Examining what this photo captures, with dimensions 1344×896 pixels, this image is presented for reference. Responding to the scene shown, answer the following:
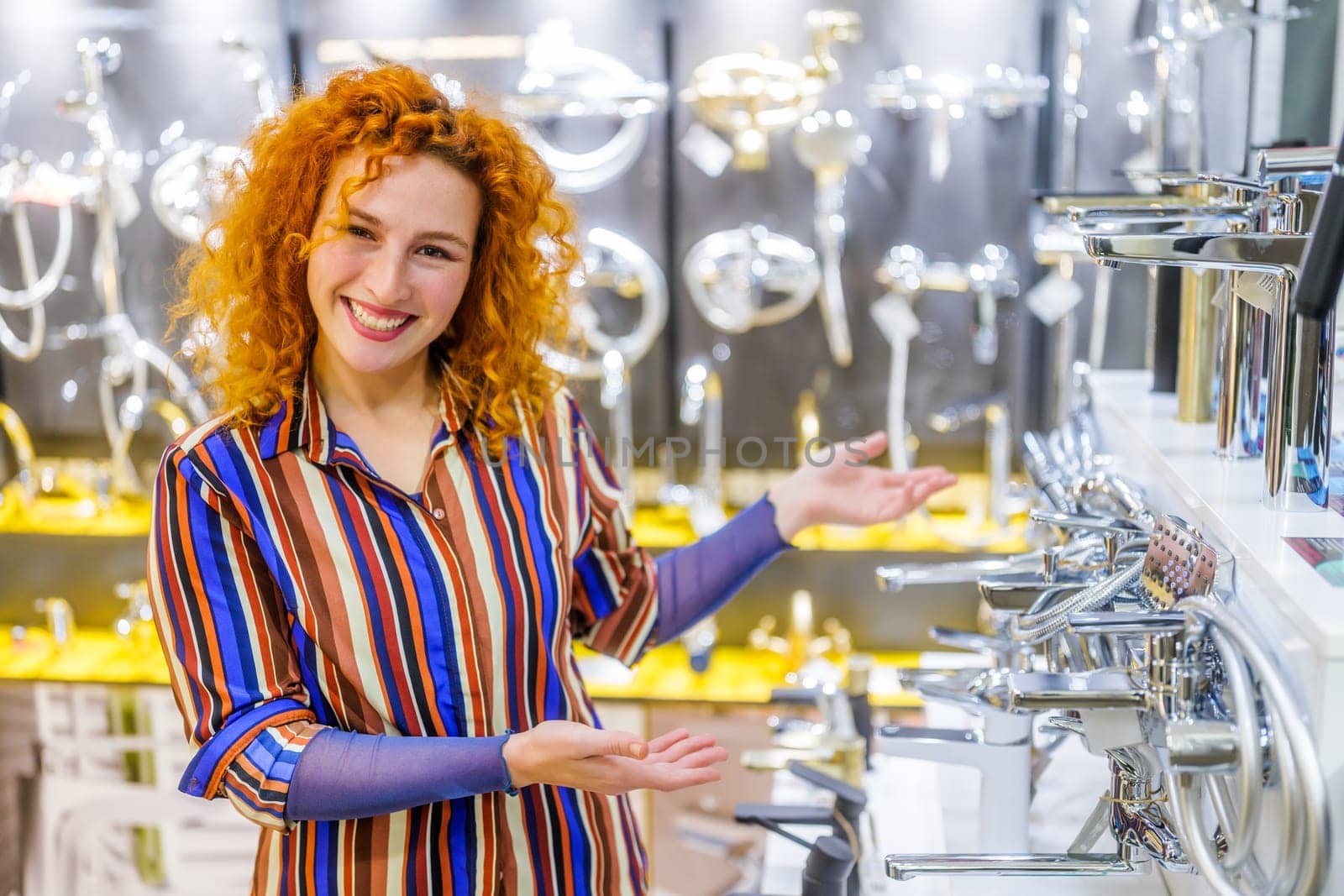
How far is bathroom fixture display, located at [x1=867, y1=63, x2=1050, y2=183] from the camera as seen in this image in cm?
234

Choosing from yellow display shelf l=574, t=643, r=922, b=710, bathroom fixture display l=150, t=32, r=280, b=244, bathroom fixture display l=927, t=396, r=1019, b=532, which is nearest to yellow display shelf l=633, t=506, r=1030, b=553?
bathroom fixture display l=927, t=396, r=1019, b=532

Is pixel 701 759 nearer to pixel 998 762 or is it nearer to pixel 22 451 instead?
pixel 998 762

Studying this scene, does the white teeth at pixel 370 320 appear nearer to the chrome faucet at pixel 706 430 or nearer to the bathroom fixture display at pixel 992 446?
the chrome faucet at pixel 706 430

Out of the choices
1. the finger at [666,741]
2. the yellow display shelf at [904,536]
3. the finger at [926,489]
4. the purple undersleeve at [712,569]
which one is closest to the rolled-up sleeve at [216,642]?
the finger at [666,741]

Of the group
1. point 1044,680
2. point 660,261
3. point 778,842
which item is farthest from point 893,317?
point 1044,680

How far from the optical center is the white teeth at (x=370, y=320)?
41.8 inches

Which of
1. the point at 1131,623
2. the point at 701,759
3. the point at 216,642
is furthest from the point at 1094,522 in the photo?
the point at 216,642

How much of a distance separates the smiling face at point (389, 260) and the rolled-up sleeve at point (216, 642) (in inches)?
6.6

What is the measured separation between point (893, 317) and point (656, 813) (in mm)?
Result: 1030

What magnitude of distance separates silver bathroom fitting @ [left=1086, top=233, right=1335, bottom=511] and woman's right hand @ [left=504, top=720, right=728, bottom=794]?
17.1 inches

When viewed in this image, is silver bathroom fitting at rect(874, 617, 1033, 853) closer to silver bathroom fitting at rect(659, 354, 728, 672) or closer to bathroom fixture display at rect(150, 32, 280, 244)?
silver bathroom fitting at rect(659, 354, 728, 672)

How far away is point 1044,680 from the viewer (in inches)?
29.8

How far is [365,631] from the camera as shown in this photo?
1.06 m

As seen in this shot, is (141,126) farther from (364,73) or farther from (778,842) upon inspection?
(778,842)
